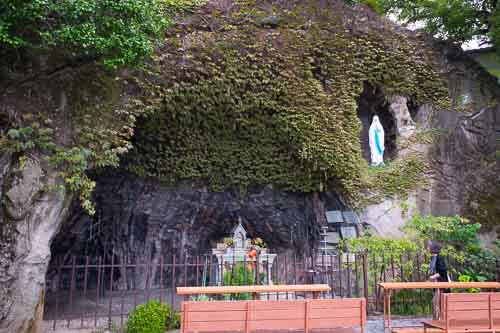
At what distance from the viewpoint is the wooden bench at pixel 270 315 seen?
411 cm

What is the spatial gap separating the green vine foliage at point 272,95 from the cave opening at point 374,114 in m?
0.33

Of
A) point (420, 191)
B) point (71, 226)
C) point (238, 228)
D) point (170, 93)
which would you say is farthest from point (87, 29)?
point (420, 191)

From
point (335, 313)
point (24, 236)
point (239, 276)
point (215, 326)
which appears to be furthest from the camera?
point (239, 276)

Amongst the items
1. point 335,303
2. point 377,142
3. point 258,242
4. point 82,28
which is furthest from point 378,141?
point 82,28

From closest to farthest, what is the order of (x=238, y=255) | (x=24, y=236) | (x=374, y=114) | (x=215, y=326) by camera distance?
(x=215, y=326)
(x=24, y=236)
(x=238, y=255)
(x=374, y=114)

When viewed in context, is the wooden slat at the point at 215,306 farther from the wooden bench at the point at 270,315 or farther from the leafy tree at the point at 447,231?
the leafy tree at the point at 447,231

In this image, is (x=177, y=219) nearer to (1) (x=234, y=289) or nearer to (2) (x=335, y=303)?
(1) (x=234, y=289)

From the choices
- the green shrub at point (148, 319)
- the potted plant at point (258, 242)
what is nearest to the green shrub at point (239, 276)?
the potted plant at point (258, 242)

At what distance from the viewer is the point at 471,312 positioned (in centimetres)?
455

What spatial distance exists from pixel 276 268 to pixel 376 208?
3.25 meters

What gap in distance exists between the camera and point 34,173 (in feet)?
20.0

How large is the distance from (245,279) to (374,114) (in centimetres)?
645

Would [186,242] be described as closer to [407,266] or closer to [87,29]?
[407,266]

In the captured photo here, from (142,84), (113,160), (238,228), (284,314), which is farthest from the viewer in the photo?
(238,228)
